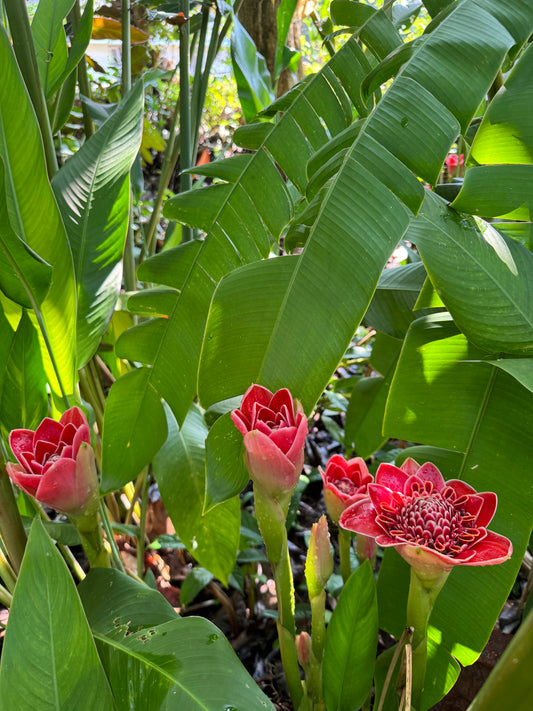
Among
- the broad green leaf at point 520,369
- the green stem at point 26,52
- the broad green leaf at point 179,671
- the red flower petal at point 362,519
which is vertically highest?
the green stem at point 26,52

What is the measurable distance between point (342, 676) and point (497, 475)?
25 centimetres

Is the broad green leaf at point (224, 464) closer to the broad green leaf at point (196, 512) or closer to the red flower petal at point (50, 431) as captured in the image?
the red flower petal at point (50, 431)

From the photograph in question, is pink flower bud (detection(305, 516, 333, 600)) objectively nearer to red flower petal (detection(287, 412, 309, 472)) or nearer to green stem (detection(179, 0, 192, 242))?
red flower petal (detection(287, 412, 309, 472))

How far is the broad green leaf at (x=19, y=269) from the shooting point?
1.84 feet

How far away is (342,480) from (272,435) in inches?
5.9

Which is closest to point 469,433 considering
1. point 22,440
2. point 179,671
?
point 179,671

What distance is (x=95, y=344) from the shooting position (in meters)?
0.79

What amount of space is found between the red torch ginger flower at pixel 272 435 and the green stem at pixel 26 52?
567 mm

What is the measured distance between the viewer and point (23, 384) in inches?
29.1

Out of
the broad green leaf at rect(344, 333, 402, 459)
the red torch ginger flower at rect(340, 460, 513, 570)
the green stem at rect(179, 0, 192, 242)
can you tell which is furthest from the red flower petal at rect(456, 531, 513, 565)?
the green stem at rect(179, 0, 192, 242)

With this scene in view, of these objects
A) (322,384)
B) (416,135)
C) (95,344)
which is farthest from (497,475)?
(95,344)

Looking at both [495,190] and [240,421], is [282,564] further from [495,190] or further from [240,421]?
[495,190]

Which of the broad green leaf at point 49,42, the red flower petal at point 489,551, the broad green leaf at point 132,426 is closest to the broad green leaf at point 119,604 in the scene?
the broad green leaf at point 132,426

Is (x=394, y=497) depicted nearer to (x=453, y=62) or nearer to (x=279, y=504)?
(x=279, y=504)
